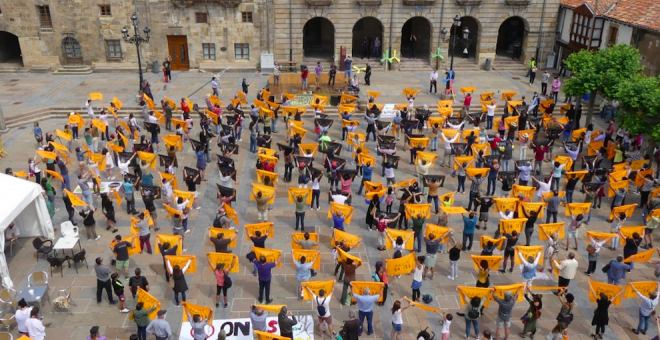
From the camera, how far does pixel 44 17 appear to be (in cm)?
4091

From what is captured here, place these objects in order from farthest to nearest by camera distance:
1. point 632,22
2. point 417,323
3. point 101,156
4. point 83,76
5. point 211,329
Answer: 1. point 83,76
2. point 632,22
3. point 101,156
4. point 417,323
5. point 211,329

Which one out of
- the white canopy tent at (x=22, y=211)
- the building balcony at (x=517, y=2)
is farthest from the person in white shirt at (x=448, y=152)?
the building balcony at (x=517, y=2)

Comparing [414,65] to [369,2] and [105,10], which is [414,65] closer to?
[369,2]

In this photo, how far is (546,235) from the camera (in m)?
18.7

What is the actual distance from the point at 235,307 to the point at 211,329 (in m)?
1.66

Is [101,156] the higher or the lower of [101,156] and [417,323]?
the higher

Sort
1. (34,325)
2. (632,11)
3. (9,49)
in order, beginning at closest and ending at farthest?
1. (34,325)
2. (632,11)
3. (9,49)

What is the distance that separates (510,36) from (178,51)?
2699cm

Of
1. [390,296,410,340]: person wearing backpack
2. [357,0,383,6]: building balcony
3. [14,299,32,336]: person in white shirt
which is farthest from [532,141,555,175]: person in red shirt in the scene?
[357,0,383,6]: building balcony

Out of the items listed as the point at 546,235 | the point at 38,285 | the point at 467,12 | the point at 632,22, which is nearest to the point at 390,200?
the point at 546,235

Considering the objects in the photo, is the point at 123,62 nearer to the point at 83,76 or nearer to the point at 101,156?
the point at 83,76

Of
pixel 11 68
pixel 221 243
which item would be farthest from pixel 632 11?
pixel 11 68

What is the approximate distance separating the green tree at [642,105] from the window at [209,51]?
27.9 meters

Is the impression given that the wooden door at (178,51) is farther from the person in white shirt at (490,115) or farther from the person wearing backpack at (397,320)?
the person wearing backpack at (397,320)
